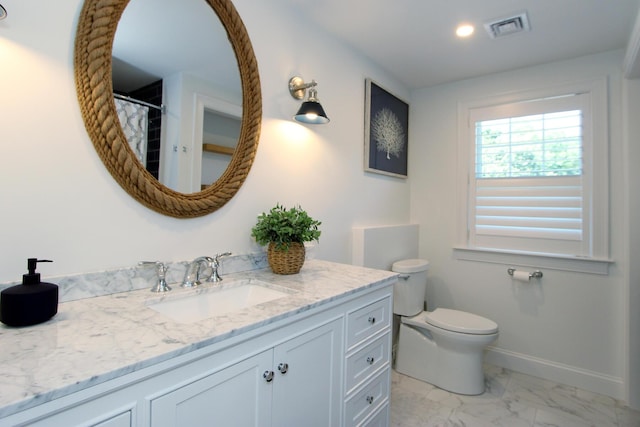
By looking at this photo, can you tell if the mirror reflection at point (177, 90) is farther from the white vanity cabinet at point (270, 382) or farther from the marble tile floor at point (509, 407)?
the marble tile floor at point (509, 407)

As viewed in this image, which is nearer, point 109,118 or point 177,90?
point 109,118

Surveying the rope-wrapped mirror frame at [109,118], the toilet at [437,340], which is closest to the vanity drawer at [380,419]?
the toilet at [437,340]

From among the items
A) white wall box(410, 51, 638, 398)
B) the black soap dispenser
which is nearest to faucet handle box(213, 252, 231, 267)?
the black soap dispenser

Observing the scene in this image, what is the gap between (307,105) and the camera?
1.69 m

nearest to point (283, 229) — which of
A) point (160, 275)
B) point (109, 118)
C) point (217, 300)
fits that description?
point (217, 300)

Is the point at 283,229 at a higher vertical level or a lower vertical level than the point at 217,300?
higher

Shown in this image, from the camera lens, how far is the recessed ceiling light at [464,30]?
6.49 feet

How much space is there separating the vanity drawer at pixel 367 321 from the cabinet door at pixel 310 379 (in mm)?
75

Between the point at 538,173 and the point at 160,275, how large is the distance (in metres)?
2.62

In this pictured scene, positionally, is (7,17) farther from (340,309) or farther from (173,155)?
(340,309)

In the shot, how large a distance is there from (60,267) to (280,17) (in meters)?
1.53

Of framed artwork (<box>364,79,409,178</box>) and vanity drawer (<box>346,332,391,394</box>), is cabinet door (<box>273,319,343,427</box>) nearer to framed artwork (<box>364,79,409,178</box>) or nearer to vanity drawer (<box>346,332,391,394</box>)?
vanity drawer (<box>346,332,391,394</box>)

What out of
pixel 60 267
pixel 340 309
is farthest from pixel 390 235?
pixel 60 267

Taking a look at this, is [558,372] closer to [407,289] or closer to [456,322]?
[456,322]
